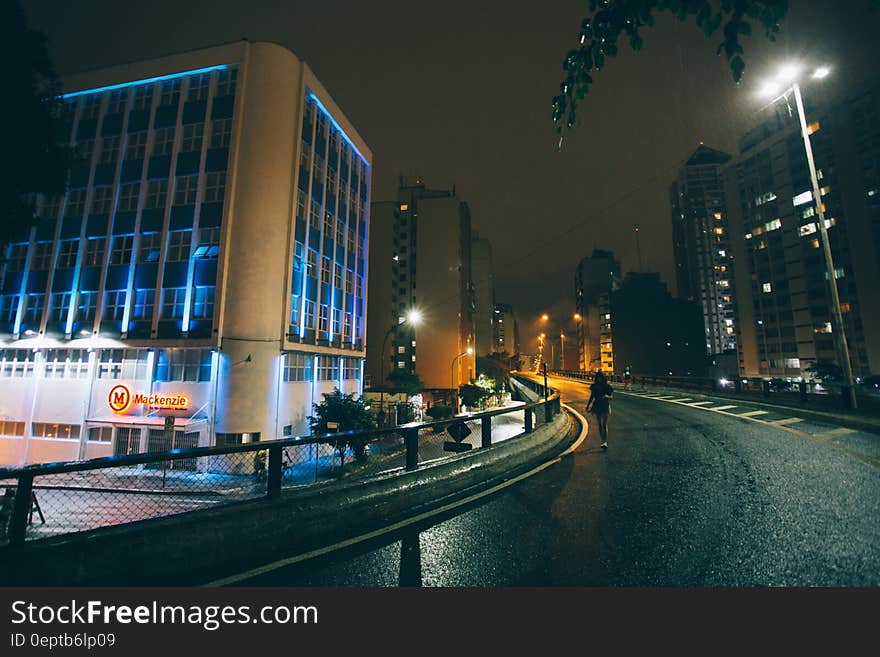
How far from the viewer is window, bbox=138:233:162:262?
26391mm

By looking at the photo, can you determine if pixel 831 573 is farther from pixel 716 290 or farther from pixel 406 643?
pixel 716 290

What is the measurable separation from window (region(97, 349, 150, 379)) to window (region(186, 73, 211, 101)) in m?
19.9

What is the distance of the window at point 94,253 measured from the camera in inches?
1078

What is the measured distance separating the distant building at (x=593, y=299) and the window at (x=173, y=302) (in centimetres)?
10830

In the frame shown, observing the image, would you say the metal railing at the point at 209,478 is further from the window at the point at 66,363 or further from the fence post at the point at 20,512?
the window at the point at 66,363

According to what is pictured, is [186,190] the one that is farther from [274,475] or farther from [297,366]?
[274,475]

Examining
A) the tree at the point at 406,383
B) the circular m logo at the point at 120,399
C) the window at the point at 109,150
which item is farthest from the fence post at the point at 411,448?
the tree at the point at 406,383

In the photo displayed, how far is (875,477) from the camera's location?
5344 mm

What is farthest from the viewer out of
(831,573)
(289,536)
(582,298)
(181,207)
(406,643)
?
(582,298)

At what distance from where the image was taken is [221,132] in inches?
1067

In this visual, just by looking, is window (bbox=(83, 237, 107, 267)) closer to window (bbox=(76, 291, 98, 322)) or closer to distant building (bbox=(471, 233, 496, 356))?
window (bbox=(76, 291, 98, 322))

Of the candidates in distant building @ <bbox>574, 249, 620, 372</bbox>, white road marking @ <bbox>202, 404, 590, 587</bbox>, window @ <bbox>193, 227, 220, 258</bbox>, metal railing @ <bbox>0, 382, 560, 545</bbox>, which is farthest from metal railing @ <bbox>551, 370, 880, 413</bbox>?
distant building @ <bbox>574, 249, 620, 372</bbox>

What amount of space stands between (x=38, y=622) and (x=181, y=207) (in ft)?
102

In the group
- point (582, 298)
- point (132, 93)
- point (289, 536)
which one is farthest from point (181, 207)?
point (582, 298)
